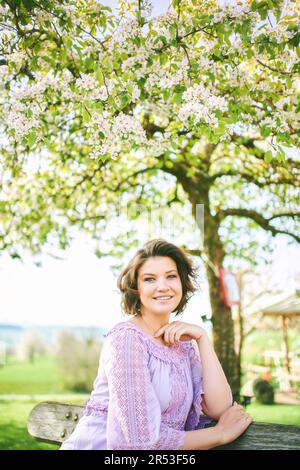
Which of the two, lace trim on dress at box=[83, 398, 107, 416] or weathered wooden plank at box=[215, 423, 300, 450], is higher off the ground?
lace trim on dress at box=[83, 398, 107, 416]

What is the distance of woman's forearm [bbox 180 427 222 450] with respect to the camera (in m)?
1.85

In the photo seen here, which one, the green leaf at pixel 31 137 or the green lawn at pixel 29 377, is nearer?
the green leaf at pixel 31 137

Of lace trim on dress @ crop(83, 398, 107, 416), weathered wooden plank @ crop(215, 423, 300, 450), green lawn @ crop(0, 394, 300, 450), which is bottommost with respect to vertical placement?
green lawn @ crop(0, 394, 300, 450)

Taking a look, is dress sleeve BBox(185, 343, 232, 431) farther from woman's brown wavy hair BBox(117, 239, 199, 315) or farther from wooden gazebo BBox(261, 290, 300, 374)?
wooden gazebo BBox(261, 290, 300, 374)

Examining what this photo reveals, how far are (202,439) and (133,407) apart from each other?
0.30 metres

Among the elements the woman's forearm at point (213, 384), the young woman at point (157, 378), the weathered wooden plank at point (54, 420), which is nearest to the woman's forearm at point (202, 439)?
the young woman at point (157, 378)

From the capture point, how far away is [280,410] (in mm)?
9969

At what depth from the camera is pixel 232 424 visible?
196 cm

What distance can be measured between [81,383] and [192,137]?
28.6ft

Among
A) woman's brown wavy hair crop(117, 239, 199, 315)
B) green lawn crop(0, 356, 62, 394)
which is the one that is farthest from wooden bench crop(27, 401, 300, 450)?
green lawn crop(0, 356, 62, 394)

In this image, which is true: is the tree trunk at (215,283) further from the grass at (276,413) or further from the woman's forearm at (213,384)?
the woman's forearm at (213,384)

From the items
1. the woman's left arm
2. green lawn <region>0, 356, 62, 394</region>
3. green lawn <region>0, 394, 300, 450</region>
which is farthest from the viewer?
green lawn <region>0, 356, 62, 394</region>

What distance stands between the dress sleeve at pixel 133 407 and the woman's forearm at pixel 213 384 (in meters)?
0.23

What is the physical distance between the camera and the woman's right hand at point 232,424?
6.31 feet
